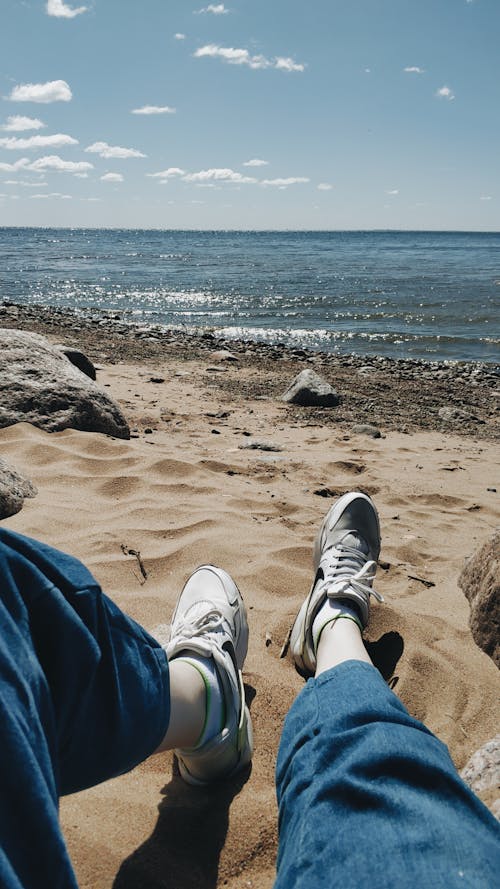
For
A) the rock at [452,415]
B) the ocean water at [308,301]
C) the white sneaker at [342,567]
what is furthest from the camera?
the ocean water at [308,301]

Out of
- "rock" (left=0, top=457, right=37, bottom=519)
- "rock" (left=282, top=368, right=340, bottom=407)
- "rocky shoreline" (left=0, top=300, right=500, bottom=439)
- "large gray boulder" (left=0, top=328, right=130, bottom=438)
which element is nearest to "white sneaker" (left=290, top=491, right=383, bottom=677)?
"rock" (left=0, top=457, right=37, bottom=519)

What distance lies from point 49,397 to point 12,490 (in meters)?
1.47

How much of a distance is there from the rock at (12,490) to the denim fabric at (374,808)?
2053 millimetres

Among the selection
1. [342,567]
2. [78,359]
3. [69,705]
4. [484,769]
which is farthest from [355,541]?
[78,359]

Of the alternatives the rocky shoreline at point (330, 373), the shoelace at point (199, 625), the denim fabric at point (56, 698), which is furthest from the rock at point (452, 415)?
the denim fabric at point (56, 698)

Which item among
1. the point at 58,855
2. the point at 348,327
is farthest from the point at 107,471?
the point at 348,327

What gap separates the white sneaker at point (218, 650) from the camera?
5.23 ft

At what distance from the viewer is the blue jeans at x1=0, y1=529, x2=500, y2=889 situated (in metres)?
0.81

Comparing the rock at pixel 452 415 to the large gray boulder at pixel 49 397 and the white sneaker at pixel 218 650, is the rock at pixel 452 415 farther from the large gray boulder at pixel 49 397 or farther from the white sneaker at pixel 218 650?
the white sneaker at pixel 218 650

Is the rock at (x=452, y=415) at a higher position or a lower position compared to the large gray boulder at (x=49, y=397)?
lower

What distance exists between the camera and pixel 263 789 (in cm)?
166

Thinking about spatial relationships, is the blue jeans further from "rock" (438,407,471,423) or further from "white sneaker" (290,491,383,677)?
"rock" (438,407,471,423)

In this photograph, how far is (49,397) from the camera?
4379mm

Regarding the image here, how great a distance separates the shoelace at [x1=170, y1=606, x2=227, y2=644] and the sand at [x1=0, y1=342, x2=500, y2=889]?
0.28m
